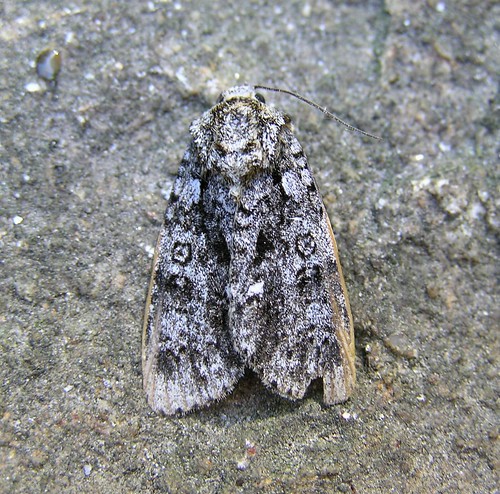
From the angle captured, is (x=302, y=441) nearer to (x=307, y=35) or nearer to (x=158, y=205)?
(x=158, y=205)

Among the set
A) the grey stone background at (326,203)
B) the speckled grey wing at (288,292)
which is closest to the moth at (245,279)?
the speckled grey wing at (288,292)

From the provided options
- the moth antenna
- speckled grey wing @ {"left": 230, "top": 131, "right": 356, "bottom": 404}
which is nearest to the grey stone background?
the moth antenna

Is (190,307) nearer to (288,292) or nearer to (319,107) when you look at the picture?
(288,292)

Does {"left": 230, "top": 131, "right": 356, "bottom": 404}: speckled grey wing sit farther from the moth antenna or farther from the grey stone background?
the moth antenna

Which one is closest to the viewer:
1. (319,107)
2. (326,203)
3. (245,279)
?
(245,279)

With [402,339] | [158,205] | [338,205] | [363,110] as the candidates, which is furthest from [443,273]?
[158,205]

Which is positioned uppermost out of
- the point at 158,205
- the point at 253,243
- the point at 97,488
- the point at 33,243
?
the point at 253,243

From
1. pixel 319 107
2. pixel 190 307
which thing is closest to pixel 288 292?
pixel 190 307
